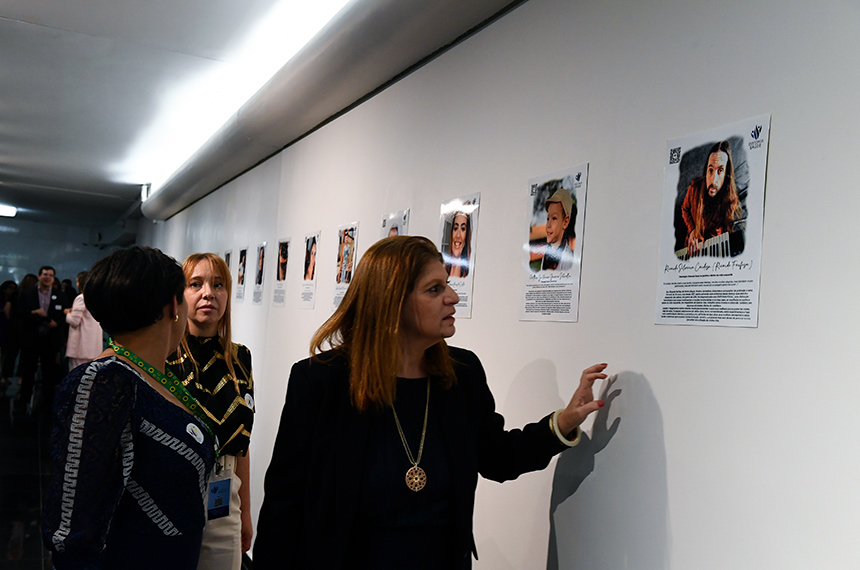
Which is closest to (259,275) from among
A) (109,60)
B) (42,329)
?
(109,60)

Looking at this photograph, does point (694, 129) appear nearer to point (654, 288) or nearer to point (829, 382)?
point (654, 288)

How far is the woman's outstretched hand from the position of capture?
2.26 m

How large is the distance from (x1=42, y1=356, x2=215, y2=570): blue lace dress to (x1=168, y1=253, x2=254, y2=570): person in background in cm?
76

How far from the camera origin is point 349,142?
477 cm

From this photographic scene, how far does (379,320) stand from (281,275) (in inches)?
150

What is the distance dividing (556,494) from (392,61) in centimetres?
244

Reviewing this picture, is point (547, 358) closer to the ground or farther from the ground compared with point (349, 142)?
closer to the ground

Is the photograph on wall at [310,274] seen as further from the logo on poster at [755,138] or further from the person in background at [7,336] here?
the person in background at [7,336]

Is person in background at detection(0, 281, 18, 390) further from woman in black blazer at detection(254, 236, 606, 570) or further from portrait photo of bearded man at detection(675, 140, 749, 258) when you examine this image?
portrait photo of bearded man at detection(675, 140, 749, 258)

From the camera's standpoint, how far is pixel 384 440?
225cm

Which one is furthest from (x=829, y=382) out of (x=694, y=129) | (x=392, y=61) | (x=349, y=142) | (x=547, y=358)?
(x=349, y=142)

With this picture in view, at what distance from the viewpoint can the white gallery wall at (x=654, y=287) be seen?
1688 mm

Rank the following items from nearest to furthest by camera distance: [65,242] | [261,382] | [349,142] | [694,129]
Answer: [694,129], [349,142], [261,382], [65,242]

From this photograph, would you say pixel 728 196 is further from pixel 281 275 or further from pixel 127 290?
pixel 281 275
